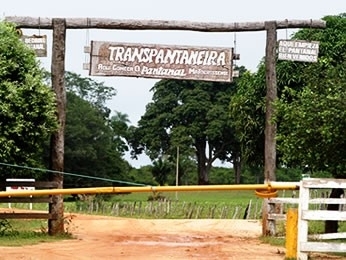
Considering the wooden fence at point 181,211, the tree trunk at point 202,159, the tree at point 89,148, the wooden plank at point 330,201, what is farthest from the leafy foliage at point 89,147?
the wooden plank at point 330,201

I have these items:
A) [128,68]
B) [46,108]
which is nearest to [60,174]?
[46,108]

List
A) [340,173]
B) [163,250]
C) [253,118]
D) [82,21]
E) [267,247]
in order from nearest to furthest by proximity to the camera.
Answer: [163,250]
[267,247]
[340,173]
[82,21]
[253,118]

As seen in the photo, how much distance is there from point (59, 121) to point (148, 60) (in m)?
2.14

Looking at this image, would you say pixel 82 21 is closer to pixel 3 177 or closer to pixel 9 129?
pixel 9 129

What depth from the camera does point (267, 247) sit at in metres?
14.5

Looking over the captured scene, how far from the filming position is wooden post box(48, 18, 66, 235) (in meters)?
16.4

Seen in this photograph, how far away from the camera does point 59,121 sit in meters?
16.3

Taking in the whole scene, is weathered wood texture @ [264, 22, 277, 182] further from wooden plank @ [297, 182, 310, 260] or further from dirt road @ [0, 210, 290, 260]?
wooden plank @ [297, 182, 310, 260]

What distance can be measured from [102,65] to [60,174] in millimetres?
2298

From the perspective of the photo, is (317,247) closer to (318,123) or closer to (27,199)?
(318,123)

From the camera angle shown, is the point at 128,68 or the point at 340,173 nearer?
the point at 340,173

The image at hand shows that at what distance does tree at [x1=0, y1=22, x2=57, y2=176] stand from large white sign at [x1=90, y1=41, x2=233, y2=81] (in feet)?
4.51

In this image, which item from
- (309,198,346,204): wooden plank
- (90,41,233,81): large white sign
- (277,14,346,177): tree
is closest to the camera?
(309,198,346,204): wooden plank

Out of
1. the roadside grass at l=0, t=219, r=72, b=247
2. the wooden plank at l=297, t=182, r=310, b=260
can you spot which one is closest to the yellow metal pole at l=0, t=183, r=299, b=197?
the wooden plank at l=297, t=182, r=310, b=260
